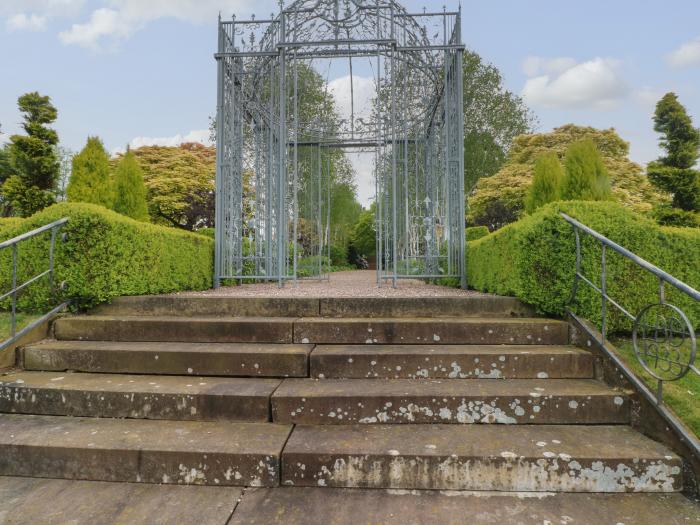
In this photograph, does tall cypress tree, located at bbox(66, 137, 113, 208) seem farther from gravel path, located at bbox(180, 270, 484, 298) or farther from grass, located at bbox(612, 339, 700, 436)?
grass, located at bbox(612, 339, 700, 436)

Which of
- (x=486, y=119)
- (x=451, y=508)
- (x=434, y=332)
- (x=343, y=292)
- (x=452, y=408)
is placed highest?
(x=486, y=119)

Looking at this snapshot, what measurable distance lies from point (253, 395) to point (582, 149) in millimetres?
6570

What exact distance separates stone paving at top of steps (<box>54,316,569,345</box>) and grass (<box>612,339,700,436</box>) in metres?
0.59

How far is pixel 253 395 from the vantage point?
2.40 metres

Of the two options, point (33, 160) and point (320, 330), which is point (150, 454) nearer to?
point (320, 330)

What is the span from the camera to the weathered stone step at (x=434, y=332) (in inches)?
121

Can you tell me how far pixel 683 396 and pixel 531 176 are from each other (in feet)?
56.3

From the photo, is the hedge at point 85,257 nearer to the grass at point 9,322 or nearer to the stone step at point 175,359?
the grass at point 9,322

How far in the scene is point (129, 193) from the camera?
7.65m

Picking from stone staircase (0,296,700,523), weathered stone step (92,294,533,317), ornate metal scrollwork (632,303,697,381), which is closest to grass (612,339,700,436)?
ornate metal scrollwork (632,303,697,381)

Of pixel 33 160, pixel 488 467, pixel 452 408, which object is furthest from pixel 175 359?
pixel 33 160

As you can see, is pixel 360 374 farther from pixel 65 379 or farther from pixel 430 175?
pixel 430 175

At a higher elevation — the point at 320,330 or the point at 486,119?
the point at 486,119

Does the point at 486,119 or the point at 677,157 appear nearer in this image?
the point at 677,157
